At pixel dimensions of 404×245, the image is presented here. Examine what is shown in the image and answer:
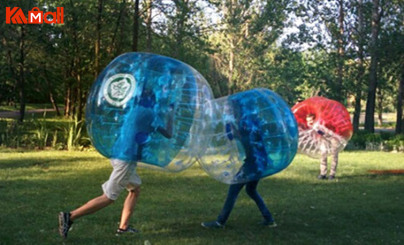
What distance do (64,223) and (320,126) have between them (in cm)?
590

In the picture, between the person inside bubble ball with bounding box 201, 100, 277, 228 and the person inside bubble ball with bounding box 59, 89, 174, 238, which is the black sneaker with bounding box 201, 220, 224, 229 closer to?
the person inside bubble ball with bounding box 201, 100, 277, 228

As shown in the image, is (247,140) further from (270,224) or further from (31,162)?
(31,162)

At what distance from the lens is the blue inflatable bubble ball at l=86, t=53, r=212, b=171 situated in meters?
4.77

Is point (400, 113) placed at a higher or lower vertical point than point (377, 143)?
higher

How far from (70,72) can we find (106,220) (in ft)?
70.2

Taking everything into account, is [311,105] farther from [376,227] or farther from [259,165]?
[259,165]

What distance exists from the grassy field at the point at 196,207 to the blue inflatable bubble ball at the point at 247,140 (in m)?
0.83

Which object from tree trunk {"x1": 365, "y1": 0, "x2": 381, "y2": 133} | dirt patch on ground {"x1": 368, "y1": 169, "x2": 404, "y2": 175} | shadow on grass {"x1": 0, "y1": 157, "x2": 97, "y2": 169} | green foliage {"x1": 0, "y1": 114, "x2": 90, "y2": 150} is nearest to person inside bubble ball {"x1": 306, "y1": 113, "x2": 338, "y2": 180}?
dirt patch on ground {"x1": 368, "y1": 169, "x2": 404, "y2": 175}

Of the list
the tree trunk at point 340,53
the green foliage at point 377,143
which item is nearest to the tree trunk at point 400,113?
the tree trunk at point 340,53

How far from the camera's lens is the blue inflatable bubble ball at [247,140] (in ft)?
17.7

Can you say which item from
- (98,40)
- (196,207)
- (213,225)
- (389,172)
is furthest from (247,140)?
(98,40)

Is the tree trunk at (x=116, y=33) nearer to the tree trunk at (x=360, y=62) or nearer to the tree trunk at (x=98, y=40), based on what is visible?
the tree trunk at (x=98, y=40)

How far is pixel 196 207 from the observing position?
717 cm

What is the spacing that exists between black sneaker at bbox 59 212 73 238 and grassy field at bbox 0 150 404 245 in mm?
89
